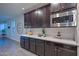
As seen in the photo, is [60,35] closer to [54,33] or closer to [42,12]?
[54,33]

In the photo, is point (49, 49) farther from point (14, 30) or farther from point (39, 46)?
point (14, 30)

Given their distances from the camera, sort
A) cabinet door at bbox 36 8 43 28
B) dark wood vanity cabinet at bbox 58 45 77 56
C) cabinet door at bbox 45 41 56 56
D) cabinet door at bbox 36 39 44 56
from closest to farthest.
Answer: dark wood vanity cabinet at bbox 58 45 77 56 < cabinet door at bbox 45 41 56 56 < cabinet door at bbox 36 39 44 56 < cabinet door at bbox 36 8 43 28

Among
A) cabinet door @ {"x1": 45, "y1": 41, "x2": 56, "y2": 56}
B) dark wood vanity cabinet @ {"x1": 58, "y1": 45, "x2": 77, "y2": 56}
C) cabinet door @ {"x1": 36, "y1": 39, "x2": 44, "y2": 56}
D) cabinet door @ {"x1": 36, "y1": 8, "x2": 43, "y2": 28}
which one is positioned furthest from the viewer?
cabinet door @ {"x1": 36, "y1": 8, "x2": 43, "y2": 28}

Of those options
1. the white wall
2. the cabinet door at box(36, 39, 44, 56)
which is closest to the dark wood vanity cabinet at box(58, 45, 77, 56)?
the cabinet door at box(36, 39, 44, 56)

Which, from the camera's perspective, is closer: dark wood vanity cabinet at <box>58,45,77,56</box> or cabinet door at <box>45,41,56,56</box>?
dark wood vanity cabinet at <box>58,45,77,56</box>

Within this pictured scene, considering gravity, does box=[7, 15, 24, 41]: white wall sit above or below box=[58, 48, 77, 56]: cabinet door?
above

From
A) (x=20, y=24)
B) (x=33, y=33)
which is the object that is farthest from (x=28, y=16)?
(x=33, y=33)

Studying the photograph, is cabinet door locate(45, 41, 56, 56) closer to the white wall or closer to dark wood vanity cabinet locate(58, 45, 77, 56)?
dark wood vanity cabinet locate(58, 45, 77, 56)

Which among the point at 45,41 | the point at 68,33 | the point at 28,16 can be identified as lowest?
the point at 45,41

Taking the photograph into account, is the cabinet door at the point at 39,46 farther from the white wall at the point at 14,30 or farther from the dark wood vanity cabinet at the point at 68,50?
the dark wood vanity cabinet at the point at 68,50

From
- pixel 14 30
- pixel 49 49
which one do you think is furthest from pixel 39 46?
pixel 14 30

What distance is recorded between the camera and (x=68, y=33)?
2.83 m

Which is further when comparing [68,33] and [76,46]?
[68,33]

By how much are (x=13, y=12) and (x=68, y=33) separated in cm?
141
